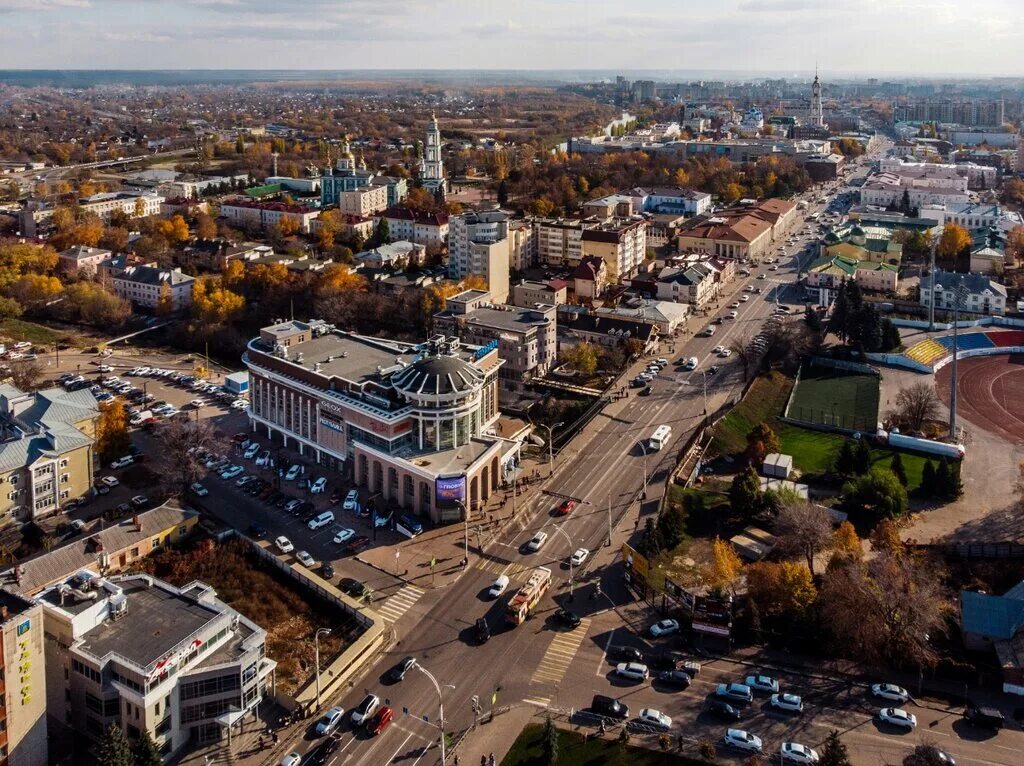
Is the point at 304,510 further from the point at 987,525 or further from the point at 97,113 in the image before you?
the point at 97,113

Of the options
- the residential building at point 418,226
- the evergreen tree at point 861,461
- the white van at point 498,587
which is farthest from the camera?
the residential building at point 418,226

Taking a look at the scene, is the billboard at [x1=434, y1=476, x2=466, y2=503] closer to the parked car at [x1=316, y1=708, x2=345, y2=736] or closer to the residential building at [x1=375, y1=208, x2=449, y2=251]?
the parked car at [x1=316, y1=708, x2=345, y2=736]

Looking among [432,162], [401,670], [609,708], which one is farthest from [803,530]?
[432,162]

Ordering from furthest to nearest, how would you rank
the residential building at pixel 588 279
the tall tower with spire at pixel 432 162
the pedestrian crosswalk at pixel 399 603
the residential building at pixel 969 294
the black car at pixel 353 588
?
1. the tall tower with spire at pixel 432 162
2. the residential building at pixel 588 279
3. the residential building at pixel 969 294
4. the black car at pixel 353 588
5. the pedestrian crosswalk at pixel 399 603

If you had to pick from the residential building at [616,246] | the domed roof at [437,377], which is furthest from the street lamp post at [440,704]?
the residential building at [616,246]

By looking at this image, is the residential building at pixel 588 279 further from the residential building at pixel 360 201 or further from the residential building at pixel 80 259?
the residential building at pixel 80 259

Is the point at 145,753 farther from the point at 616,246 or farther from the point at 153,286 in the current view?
the point at 616,246

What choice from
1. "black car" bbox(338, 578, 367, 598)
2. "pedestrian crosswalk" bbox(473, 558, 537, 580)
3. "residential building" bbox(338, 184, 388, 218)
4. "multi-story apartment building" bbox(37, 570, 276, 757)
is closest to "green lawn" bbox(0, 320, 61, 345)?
"residential building" bbox(338, 184, 388, 218)
